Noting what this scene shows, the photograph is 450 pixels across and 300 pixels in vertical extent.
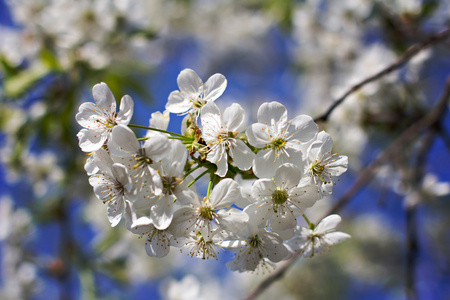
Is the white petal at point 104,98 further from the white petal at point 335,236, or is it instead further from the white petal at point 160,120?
the white petal at point 335,236

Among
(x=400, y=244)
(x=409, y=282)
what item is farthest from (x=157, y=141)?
(x=400, y=244)

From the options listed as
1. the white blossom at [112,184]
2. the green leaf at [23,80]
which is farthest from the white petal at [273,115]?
the green leaf at [23,80]

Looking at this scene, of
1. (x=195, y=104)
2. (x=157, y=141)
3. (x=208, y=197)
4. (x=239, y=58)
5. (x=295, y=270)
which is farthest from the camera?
(x=239, y=58)

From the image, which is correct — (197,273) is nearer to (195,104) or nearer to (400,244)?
(400,244)

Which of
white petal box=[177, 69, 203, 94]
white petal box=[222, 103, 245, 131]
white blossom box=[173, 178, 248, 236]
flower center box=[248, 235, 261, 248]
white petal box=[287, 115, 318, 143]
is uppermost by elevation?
white petal box=[177, 69, 203, 94]

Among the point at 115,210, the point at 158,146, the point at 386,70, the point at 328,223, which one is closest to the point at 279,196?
the point at 328,223

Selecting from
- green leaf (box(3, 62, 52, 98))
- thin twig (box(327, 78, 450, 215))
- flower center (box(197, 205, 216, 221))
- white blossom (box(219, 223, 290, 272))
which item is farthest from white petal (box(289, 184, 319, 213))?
green leaf (box(3, 62, 52, 98))

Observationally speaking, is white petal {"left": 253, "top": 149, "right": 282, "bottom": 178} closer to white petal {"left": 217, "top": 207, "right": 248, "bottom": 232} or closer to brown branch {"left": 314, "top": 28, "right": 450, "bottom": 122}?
white petal {"left": 217, "top": 207, "right": 248, "bottom": 232}

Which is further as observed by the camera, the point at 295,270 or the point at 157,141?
the point at 295,270
